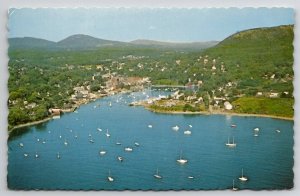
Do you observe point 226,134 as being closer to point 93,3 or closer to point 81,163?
point 81,163

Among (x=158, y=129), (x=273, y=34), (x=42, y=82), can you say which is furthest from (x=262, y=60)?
(x=42, y=82)

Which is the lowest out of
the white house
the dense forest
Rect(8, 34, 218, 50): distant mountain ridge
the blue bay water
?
the blue bay water

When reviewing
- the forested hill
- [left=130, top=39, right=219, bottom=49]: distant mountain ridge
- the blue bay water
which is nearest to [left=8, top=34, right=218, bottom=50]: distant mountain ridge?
[left=130, top=39, right=219, bottom=49]: distant mountain ridge

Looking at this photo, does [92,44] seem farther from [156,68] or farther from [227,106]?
[227,106]

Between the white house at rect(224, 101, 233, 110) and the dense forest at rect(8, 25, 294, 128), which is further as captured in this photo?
the white house at rect(224, 101, 233, 110)

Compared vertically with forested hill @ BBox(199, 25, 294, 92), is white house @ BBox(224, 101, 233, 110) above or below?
below

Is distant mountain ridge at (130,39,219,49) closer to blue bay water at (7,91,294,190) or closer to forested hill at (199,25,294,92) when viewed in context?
forested hill at (199,25,294,92)

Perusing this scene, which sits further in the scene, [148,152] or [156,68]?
[156,68]

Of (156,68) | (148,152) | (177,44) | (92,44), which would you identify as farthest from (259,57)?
(92,44)
